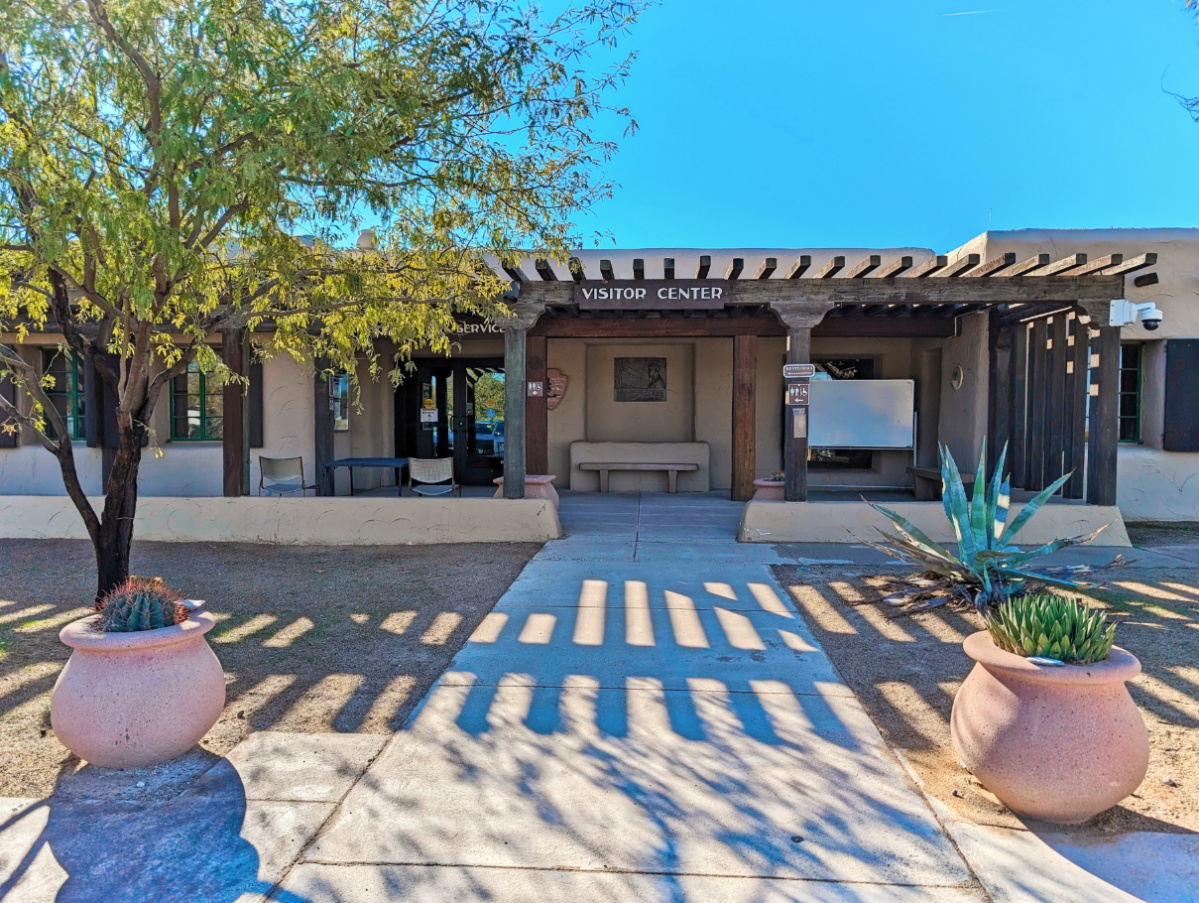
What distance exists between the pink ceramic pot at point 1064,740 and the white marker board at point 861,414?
786 centimetres

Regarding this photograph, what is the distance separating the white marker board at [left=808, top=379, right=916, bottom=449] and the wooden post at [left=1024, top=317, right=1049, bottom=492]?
57.7 inches

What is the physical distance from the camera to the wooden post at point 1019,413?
10336 mm

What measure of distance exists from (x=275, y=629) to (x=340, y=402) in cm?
696

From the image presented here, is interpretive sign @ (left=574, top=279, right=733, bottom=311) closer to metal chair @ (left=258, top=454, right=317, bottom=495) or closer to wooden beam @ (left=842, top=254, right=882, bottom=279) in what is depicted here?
wooden beam @ (left=842, top=254, right=882, bottom=279)

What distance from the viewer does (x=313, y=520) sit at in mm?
9016

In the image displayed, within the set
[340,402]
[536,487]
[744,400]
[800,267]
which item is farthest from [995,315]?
[340,402]

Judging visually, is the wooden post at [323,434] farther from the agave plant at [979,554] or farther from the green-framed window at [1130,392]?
the green-framed window at [1130,392]

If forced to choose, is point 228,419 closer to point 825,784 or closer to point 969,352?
point 825,784

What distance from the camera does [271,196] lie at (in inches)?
167

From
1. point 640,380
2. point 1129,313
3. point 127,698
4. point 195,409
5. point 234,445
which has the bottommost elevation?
point 127,698

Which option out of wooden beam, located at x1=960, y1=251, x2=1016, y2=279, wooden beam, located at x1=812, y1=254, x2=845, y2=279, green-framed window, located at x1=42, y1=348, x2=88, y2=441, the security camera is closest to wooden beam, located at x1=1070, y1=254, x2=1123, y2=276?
the security camera

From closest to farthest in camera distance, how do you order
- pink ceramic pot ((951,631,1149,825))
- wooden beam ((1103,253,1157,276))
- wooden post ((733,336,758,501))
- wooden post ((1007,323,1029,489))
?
pink ceramic pot ((951,631,1149,825)) → wooden beam ((1103,253,1157,276)) → wooden post ((1007,323,1029,489)) → wooden post ((733,336,758,501))

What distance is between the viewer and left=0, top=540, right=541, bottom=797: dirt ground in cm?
365

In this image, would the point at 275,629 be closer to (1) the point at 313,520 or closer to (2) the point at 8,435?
(1) the point at 313,520
